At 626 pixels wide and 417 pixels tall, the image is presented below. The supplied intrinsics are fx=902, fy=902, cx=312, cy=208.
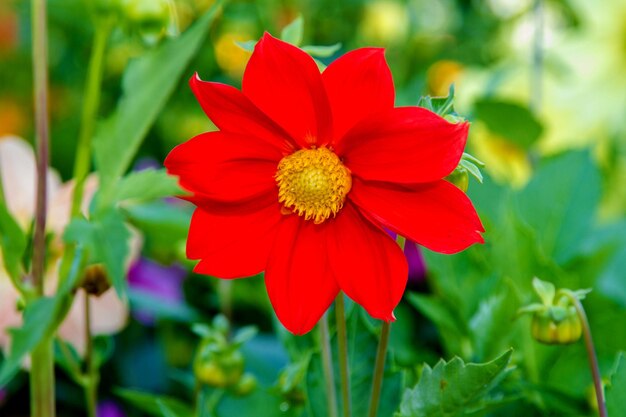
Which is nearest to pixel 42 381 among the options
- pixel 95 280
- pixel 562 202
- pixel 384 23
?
pixel 95 280

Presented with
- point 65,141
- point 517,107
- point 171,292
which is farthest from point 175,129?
point 517,107

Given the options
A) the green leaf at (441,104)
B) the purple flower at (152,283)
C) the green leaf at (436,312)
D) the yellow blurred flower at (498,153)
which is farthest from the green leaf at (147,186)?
the yellow blurred flower at (498,153)

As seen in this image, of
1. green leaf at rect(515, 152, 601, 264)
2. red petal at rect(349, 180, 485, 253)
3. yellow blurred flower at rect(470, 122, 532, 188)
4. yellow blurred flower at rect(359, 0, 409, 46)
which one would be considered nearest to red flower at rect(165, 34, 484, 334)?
red petal at rect(349, 180, 485, 253)

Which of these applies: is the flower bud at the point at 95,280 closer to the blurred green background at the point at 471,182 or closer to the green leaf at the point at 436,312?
the blurred green background at the point at 471,182

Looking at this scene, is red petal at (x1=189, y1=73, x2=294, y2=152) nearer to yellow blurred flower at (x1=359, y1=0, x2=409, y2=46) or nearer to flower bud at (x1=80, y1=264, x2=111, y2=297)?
flower bud at (x1=80, y1=264, x2=111, y2=297)

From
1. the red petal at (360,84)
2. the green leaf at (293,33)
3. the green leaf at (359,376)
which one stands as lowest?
the green leaf at (359,376)

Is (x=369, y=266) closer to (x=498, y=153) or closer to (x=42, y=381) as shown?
(x=42, y=381)

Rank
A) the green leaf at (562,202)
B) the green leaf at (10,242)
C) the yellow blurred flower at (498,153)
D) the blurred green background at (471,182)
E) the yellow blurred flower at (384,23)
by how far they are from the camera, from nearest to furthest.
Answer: the green leaf at (10,242)
the blurred green background at (471,182)
the green leaf at (562,202)
the yellow blurred flower at (498,153)
the yellow blurred flower at (384,23)

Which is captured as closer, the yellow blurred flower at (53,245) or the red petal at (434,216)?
the red petal at (434,216)
